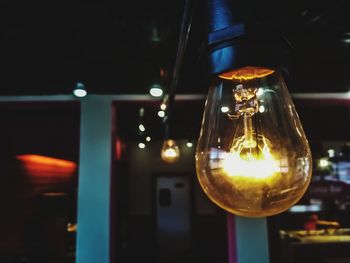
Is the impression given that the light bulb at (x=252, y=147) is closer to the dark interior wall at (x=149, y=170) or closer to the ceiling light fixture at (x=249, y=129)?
the ceiling light fixture at (x=249, y=129)

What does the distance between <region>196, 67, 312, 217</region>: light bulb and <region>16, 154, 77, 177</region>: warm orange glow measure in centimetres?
538

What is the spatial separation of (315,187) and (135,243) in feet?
18.7

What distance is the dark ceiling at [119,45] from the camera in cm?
240

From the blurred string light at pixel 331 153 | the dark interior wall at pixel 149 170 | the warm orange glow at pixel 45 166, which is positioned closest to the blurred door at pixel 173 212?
the dark interior wall at pixel 149 170

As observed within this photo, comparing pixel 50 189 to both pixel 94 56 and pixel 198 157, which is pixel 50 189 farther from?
pixel 198 157

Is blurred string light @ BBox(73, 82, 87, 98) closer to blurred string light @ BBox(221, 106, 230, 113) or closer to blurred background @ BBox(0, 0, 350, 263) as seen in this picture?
blurred background @ BBox(0, 0, 350, 263)

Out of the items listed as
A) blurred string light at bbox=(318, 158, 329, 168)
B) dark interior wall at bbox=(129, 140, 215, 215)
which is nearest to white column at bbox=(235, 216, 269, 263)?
blurred string light at bbox=(318, 158, 329, 168)

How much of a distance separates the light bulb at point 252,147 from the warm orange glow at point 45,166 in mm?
5380

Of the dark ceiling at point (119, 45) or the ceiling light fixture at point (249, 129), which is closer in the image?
the ceiling light fixture at point (249, 129)

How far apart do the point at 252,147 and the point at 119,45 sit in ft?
8.63

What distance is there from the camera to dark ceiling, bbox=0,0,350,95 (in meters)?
2.40

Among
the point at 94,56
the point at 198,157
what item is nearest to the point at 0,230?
the point at 94,56

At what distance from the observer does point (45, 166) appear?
6.69 meters

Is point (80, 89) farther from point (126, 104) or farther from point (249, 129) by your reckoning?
point (249, 129)
